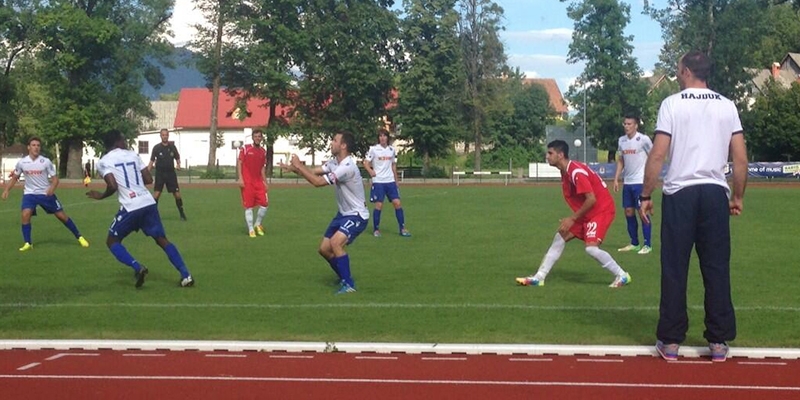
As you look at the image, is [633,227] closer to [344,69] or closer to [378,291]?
[378,291]

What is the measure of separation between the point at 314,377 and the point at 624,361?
2346 mm

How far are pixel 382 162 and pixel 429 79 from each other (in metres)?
49.0

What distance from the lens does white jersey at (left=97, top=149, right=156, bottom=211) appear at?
12.0 meters

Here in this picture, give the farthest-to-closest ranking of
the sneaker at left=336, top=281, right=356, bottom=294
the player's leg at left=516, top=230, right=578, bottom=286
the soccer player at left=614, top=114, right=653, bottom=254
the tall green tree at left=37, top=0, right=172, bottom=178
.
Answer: the tall green tree at left=37, top=0, right=172, bottom=178
the soccer player at left=614, top=114, right=653, bottom=254
the player's leg at left=516, top=230, right=578, bottom=286
the sneaker at left=336, top=281, right=356, bottom=294

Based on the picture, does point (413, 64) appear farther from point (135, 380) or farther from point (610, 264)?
point (135, 380)

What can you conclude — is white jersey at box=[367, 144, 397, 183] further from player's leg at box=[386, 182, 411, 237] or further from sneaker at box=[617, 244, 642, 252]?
sneaker at box=[617, 244, 642, 252]

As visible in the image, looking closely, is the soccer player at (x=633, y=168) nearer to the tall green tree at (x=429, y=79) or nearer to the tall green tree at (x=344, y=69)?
the tall green tree at (x=429, y=79)

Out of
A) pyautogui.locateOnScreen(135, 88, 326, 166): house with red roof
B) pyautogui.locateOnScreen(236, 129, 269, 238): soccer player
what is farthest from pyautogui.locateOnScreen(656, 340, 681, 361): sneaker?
pyautogui.locateOnScreen(135, 88, 326, 166): house with red roof

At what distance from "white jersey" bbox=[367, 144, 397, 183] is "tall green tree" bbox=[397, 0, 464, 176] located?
4547 centimetres

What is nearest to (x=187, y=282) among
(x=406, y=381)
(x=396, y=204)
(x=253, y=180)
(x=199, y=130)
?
(x=406, y=381)

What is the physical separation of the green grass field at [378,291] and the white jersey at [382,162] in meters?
1.11

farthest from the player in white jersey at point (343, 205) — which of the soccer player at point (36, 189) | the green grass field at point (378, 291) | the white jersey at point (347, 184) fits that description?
the soccer player at point (36, 189)

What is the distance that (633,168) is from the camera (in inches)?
624

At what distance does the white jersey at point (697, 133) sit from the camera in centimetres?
757
